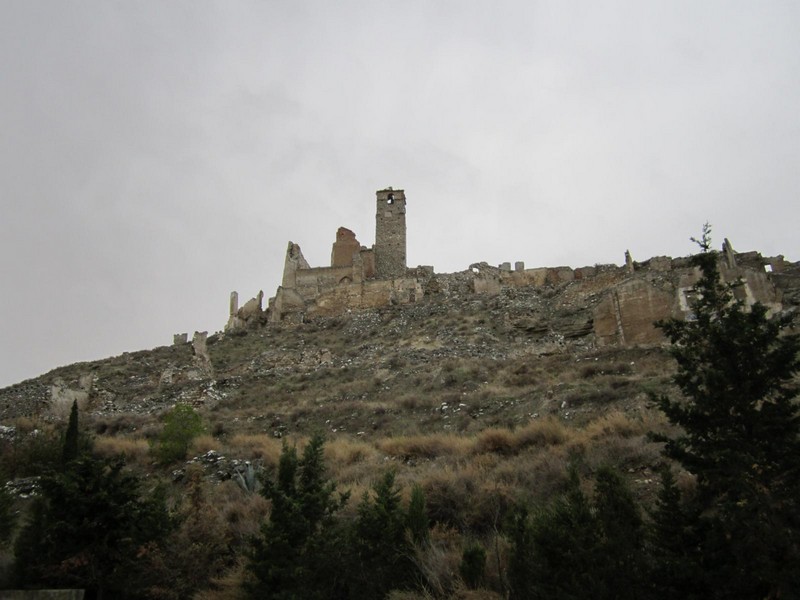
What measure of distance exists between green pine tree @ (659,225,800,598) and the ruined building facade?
15074 millimetres

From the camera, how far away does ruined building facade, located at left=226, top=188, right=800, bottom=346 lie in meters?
22.6

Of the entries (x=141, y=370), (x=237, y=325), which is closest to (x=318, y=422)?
Result: (x=141, y=370)

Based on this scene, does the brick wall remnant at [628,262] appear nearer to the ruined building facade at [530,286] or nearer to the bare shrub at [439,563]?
the ruined building facade at [530,286]

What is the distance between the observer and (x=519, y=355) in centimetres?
2653

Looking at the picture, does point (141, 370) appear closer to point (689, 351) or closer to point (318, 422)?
point (318, 422)

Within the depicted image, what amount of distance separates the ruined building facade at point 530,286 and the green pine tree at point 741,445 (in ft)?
49.5

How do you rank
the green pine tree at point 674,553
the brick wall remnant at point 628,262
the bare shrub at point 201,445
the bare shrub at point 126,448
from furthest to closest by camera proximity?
the brick wall remnant at point 628,262 < the bare shrub at point 126,448 < the bare shrub at point 201,445 < the green pine tree at point 674,553

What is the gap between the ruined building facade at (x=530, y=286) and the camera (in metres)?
22.6

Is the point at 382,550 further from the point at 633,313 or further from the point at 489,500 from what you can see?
the point at 633,313

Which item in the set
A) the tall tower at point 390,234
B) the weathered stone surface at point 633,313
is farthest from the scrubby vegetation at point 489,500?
the tall tower at point 390,234

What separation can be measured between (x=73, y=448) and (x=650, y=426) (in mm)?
12003

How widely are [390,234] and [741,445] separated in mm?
42676

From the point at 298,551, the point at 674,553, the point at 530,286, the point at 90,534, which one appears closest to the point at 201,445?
the point at 90,534

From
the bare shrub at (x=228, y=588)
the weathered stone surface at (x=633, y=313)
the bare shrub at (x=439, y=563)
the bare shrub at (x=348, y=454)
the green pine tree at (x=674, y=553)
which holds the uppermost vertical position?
the weathered stone surface at (x=633, y=313)
